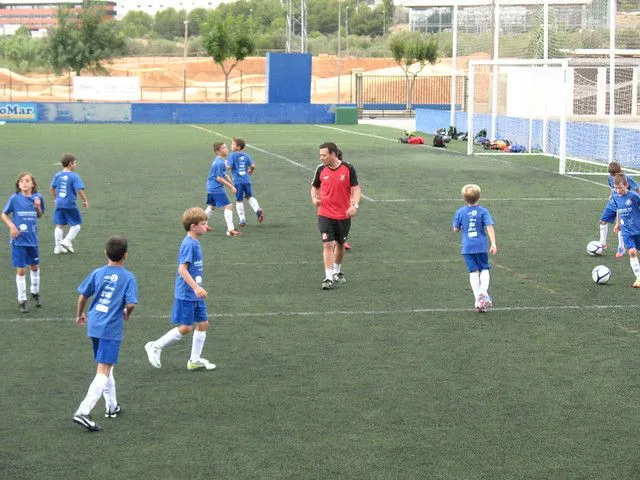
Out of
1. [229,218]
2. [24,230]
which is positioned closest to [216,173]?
[229,218]

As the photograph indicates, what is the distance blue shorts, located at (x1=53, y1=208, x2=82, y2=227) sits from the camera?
1756 centimetres

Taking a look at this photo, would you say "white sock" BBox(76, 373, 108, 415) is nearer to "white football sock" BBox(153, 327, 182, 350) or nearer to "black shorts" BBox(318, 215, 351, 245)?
"white football sock" BBox(153, 327, 182, 350)

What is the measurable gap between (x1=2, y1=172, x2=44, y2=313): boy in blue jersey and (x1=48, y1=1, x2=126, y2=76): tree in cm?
7586

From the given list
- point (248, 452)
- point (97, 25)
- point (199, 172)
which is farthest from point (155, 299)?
point (97, 25)

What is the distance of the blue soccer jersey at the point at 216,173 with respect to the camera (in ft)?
64.4

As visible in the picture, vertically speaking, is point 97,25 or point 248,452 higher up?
point 97,25

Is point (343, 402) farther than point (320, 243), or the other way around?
point (320, 243)

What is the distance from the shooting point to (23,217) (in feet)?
43.8

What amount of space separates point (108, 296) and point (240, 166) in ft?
38.8

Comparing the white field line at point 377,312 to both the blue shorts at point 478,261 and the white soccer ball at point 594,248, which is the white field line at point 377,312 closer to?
the blue shorts at point 478,261

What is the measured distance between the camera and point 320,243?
19016 mm

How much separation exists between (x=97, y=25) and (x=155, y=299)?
77196 millimetres

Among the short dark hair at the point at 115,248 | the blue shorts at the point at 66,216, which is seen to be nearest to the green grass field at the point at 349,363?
the blue shorts at the point at 66,216

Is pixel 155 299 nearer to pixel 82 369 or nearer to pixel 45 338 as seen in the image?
pixel 45 338
